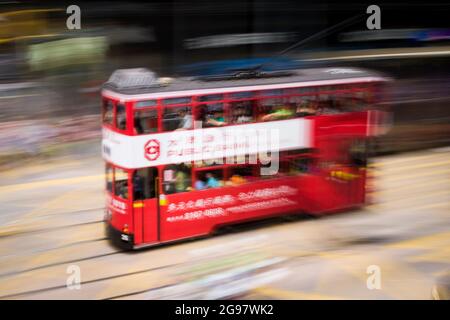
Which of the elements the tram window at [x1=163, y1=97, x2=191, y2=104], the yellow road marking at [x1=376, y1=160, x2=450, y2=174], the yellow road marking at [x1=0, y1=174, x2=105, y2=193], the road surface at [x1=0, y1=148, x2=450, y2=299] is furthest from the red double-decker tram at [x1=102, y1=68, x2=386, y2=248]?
the yellow road marking at [x1=376, y1=160, x2=450, y2=174]

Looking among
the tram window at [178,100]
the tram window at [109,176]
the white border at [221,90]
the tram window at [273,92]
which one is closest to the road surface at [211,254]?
the tram window at [109,176]

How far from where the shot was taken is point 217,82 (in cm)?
507

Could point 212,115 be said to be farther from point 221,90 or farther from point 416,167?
point 416,167

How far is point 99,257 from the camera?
4.94 metres

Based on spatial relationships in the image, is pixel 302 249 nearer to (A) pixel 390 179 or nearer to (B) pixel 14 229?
(A) pixel 390 179

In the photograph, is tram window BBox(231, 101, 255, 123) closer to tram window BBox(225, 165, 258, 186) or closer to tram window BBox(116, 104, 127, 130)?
tram window BBox(225, 165, 258, 186)

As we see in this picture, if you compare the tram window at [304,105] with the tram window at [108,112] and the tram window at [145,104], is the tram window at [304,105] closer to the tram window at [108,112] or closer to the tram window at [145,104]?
the tram window at [145,104]

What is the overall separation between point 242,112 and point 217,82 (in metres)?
0.33

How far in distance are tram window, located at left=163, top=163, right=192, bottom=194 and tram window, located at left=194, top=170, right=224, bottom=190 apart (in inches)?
3.6

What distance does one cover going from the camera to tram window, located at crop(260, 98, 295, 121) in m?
5.18

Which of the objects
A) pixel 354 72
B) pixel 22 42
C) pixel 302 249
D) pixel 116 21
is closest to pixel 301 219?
pixel 302 249

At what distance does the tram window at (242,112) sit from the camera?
200 inches

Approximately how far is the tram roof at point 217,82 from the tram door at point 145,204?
2.12ft

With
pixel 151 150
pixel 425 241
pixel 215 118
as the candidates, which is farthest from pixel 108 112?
pixel 425 241
